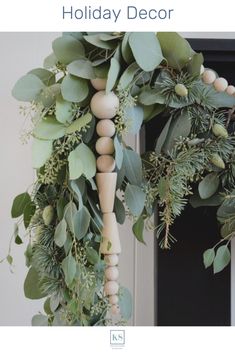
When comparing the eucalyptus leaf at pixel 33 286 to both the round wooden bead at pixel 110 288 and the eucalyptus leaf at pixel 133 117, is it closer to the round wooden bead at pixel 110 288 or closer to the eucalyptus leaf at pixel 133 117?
the round wooden bead at pixel 110 288

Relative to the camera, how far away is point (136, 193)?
0.70m

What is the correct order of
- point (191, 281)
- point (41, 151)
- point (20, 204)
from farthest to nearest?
point (191, 281) < point (20, 204) < point (41, 151)

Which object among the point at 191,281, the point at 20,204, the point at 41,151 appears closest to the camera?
the point at 41,151

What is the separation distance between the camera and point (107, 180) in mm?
684

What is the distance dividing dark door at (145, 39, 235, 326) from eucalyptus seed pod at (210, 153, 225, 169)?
17cm

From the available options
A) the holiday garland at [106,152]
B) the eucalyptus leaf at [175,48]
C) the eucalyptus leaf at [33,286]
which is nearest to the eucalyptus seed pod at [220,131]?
the holiday garland at [106,152]

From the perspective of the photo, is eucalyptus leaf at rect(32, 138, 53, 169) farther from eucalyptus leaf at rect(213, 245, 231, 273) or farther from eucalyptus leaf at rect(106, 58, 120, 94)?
eucalyptus leaf at rect(213, 245, 231, 273)

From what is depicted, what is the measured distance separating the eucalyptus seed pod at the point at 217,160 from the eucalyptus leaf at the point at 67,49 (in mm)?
243

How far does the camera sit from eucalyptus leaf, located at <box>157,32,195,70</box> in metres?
0.68

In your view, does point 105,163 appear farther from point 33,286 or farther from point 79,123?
point 33,286
